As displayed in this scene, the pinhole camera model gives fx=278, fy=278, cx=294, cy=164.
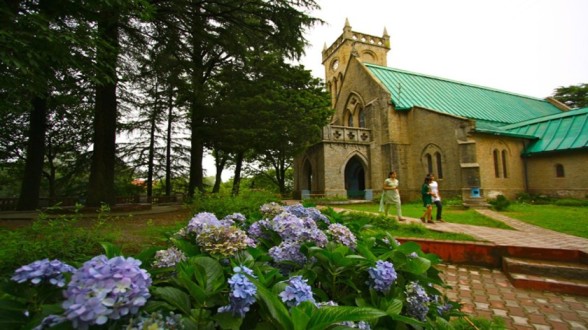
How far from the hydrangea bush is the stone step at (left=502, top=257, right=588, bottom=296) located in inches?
151

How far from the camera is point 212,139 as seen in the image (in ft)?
52.3

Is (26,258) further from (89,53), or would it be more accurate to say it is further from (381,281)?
(89,53)

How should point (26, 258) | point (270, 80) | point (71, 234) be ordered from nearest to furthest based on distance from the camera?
point (26, 258) < point (71, 234) < point (270, 80)

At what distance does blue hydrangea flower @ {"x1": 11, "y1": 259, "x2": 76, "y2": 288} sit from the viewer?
3.51 feet

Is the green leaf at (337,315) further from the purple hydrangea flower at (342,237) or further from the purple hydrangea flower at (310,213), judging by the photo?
the purple hydrangea flower at (310,213)

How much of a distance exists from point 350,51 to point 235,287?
33.1 m

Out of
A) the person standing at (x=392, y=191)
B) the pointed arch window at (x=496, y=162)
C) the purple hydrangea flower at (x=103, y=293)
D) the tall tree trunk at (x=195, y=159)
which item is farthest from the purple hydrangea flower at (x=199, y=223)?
the pointed arch window at (x=496, y=162)

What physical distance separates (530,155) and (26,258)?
24.4 m

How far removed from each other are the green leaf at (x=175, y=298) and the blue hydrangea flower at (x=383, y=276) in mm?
1020

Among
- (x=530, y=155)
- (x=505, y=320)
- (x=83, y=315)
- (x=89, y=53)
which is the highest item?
(x=89, y=53)

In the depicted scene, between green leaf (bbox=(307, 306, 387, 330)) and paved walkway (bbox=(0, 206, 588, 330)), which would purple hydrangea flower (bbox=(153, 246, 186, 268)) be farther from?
paved walkway (bbox=(0, 206, 588, 330))

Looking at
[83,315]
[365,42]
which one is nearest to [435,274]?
[83,315]

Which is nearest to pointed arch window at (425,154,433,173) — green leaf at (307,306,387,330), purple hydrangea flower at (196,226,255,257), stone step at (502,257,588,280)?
stone step at (502,257,588,280)

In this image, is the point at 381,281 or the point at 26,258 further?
the point at 26,258
